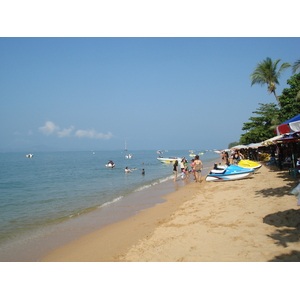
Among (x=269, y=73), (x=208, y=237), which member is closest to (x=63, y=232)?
(x=208, y=237)

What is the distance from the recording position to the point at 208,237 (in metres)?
4.91

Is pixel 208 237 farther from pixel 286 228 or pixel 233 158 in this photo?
pixel 233 158

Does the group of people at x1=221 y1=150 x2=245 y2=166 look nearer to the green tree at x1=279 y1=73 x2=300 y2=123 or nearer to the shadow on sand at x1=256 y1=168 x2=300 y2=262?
the green tree at x1=279 y1=73 x2=300 y2=123

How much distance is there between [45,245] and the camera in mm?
6371

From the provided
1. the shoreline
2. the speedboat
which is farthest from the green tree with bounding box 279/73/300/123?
the shoreline

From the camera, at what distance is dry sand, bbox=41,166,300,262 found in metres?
4.03

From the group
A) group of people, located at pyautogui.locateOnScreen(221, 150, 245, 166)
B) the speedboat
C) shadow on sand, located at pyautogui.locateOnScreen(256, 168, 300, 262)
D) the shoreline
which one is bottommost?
the shoreline

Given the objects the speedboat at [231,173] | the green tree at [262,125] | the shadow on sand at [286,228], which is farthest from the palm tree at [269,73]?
the shadow on sand at [286,228]

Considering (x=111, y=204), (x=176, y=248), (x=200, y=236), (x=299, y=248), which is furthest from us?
(x=111, y=204)

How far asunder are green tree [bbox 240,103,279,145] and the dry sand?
2128 cm

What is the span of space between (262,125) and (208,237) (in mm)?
30723

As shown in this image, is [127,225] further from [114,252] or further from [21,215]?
[21,215]

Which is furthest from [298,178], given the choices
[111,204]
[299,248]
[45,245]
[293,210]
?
[45,245]

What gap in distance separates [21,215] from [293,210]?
33.3 ft
